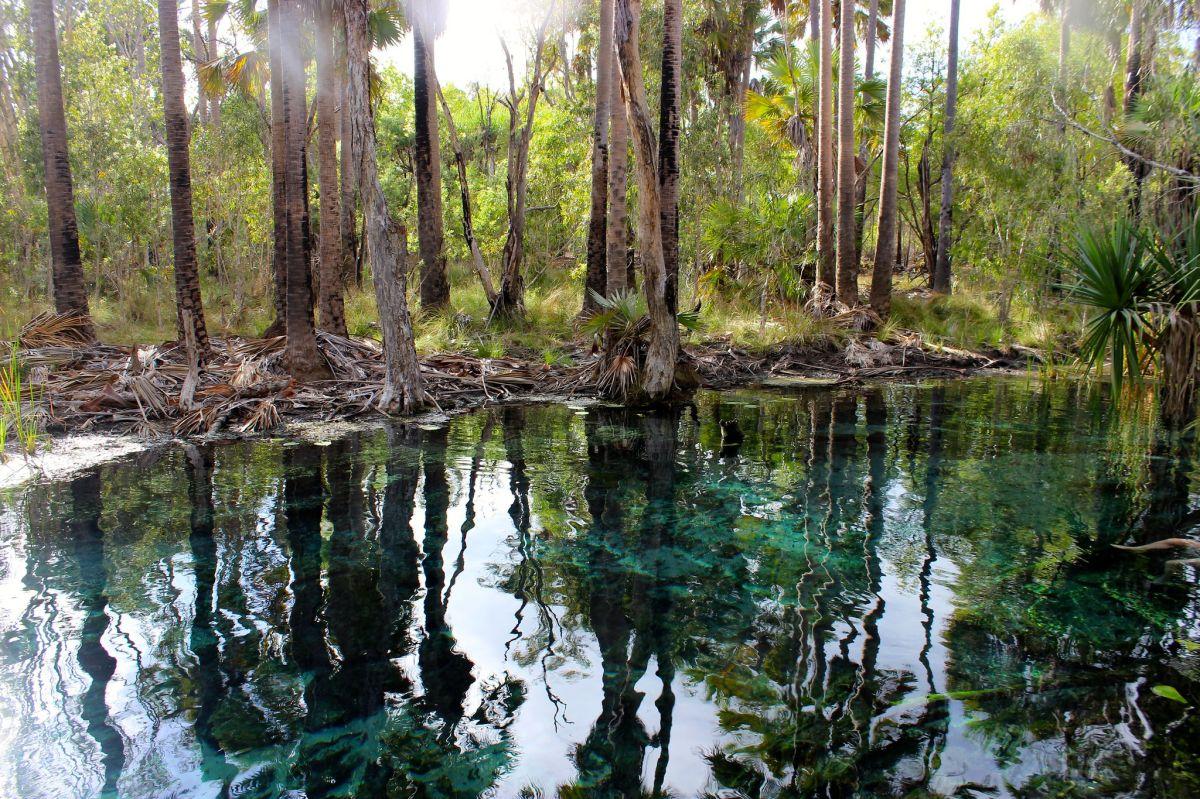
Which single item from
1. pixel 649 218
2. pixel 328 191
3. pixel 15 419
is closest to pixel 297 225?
pixel 328 191

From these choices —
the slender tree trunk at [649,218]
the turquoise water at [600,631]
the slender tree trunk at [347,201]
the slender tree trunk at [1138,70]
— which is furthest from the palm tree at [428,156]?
the slender tree trunk at [1138,70]

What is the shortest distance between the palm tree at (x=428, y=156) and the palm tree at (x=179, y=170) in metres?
5.37

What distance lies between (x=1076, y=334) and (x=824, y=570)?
16018mm

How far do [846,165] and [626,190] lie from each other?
208 inches

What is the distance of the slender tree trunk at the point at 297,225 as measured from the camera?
1244cm

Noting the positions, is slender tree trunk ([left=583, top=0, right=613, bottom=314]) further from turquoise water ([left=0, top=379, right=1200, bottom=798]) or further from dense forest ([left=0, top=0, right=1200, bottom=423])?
turquoise water ([left=0, top=379, right=1200, bottom=798])

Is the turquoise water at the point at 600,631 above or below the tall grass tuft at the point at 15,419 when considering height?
below

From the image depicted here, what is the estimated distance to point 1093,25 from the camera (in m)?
12.3

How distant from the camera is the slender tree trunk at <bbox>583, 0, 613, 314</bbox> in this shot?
55.9 feet

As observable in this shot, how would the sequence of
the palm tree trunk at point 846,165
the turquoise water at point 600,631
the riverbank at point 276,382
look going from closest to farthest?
1. the turquoise water at point 600,631
2. the riverbank at point 276,382
3. the palm tree trunk at point 846,165

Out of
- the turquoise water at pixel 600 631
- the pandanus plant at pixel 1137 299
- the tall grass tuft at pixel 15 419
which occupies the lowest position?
the turquoise water at pixel 600 631

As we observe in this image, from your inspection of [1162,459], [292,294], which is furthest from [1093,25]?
[292,294]

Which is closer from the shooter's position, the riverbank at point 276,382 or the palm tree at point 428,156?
the riverbank at point 276,382

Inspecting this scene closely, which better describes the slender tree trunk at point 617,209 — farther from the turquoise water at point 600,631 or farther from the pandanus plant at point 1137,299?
the pandanus plant at point 1137,299
